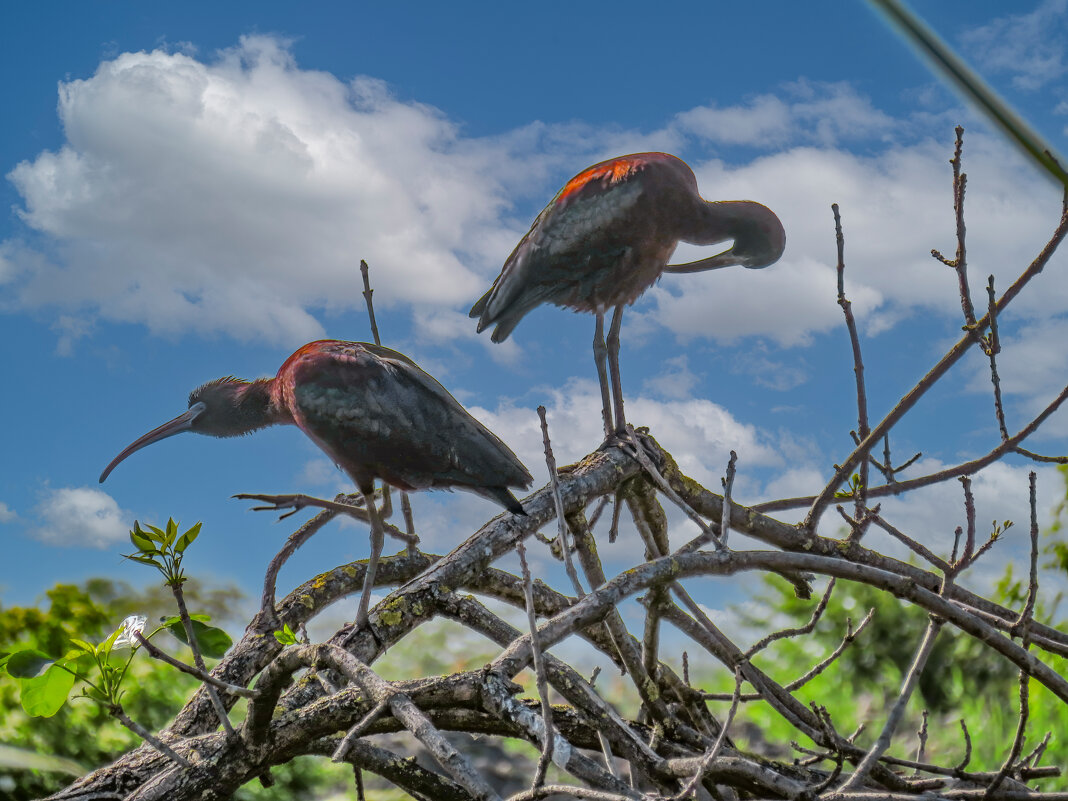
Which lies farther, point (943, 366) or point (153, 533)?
point (943, 366)

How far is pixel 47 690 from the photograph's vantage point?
171 centimetres

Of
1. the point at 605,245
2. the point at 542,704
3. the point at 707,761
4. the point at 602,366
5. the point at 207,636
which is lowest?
the point at 707,761

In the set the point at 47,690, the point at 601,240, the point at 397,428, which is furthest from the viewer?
the point at 601,240

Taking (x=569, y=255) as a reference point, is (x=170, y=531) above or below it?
below

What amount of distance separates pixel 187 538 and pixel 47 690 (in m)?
0.47

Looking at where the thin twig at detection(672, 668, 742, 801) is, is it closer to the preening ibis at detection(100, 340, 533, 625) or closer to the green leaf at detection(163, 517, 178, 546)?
the green leaf at detection(163, 517, 178, 546)

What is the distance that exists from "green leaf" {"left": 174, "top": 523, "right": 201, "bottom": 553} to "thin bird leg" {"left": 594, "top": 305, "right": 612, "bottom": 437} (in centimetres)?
190

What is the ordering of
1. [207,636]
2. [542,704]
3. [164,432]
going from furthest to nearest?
[164,432], [207,636], [542,704]

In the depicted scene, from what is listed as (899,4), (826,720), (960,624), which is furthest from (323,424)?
(899,4)

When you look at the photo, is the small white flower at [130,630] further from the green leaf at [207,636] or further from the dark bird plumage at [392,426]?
the dark bird plumage at [392,426]

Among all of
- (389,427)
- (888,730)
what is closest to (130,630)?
(389,427)

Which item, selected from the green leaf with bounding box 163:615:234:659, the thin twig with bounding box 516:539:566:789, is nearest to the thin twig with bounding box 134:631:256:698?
the green leaf with bounding box 163:615:234:659

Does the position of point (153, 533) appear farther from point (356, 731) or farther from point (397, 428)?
point (397, 428)

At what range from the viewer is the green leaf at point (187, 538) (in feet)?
5.03
